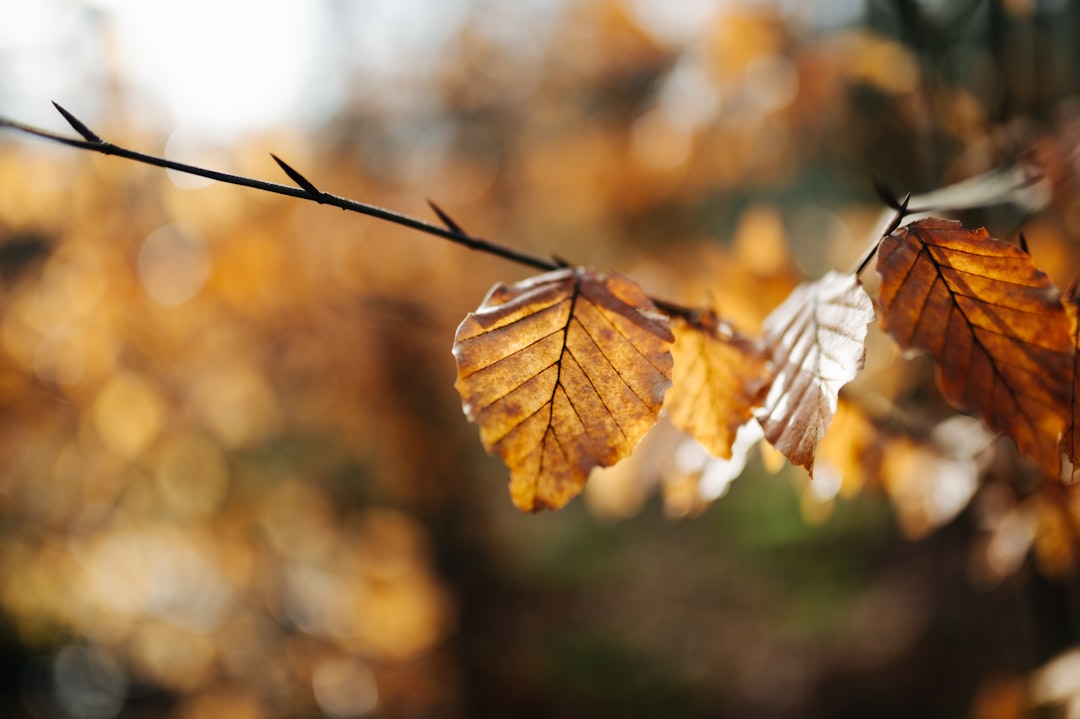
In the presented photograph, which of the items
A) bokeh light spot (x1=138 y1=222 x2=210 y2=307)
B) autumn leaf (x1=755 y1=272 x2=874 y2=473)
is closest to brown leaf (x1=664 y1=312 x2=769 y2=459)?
autumn leaf (x1=755 y1=272 x2=874 y2=473)

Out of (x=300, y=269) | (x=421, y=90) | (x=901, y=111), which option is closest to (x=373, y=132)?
(x=421, y=90)

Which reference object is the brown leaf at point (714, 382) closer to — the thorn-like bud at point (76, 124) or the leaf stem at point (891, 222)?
the leaf stem at point (891, 222)

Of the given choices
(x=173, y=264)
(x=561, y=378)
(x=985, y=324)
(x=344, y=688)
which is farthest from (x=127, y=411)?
(x=985, y=324)

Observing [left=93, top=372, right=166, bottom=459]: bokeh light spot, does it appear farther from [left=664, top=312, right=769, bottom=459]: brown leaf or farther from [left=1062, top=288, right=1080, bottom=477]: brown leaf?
[left=1062, top=288, right=1080, bottom=477]: brown leaf

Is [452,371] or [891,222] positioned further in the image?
[452,371]

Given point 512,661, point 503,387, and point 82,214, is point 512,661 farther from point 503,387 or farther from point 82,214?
point 503,387

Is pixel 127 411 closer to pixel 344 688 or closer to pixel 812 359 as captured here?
pixel 344 688

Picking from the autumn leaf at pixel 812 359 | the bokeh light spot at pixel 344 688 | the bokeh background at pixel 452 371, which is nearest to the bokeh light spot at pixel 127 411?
the bokeh background at pixel 452 371
